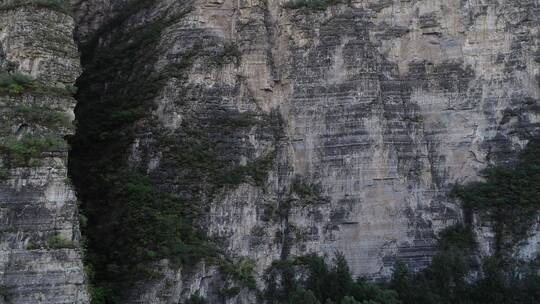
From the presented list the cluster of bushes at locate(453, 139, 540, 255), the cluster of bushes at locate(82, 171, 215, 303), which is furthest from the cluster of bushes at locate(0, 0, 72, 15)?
the cluster of bushes at locate(453, 139, 540, 255)

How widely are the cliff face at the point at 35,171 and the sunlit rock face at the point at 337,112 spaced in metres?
7.54

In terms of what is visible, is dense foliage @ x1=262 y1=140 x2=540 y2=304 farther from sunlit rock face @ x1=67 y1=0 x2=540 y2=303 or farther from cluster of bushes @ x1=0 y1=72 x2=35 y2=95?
cluster of bushes @ x1=0 y1=72 x2=35 y2=95

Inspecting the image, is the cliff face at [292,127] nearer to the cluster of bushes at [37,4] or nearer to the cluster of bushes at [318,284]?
the cluster of bushes at [318,284]

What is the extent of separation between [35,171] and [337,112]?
645 inches

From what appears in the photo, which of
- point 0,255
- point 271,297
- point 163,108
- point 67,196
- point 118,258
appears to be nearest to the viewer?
point 0,255

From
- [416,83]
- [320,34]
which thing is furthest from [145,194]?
[416,83]

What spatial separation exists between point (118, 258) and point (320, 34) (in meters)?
16.2

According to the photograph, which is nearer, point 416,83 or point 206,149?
point 206,149

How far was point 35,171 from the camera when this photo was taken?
20391 mm

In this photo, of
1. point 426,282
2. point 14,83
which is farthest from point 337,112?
point 14,83

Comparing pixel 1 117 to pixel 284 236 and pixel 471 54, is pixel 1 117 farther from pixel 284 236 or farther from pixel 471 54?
pixel 471 54

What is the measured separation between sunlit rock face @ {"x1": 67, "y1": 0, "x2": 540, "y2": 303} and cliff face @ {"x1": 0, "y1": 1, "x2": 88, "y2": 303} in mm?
7545

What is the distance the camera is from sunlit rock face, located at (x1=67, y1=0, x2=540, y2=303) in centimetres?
2969

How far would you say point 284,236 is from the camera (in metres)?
29.8
